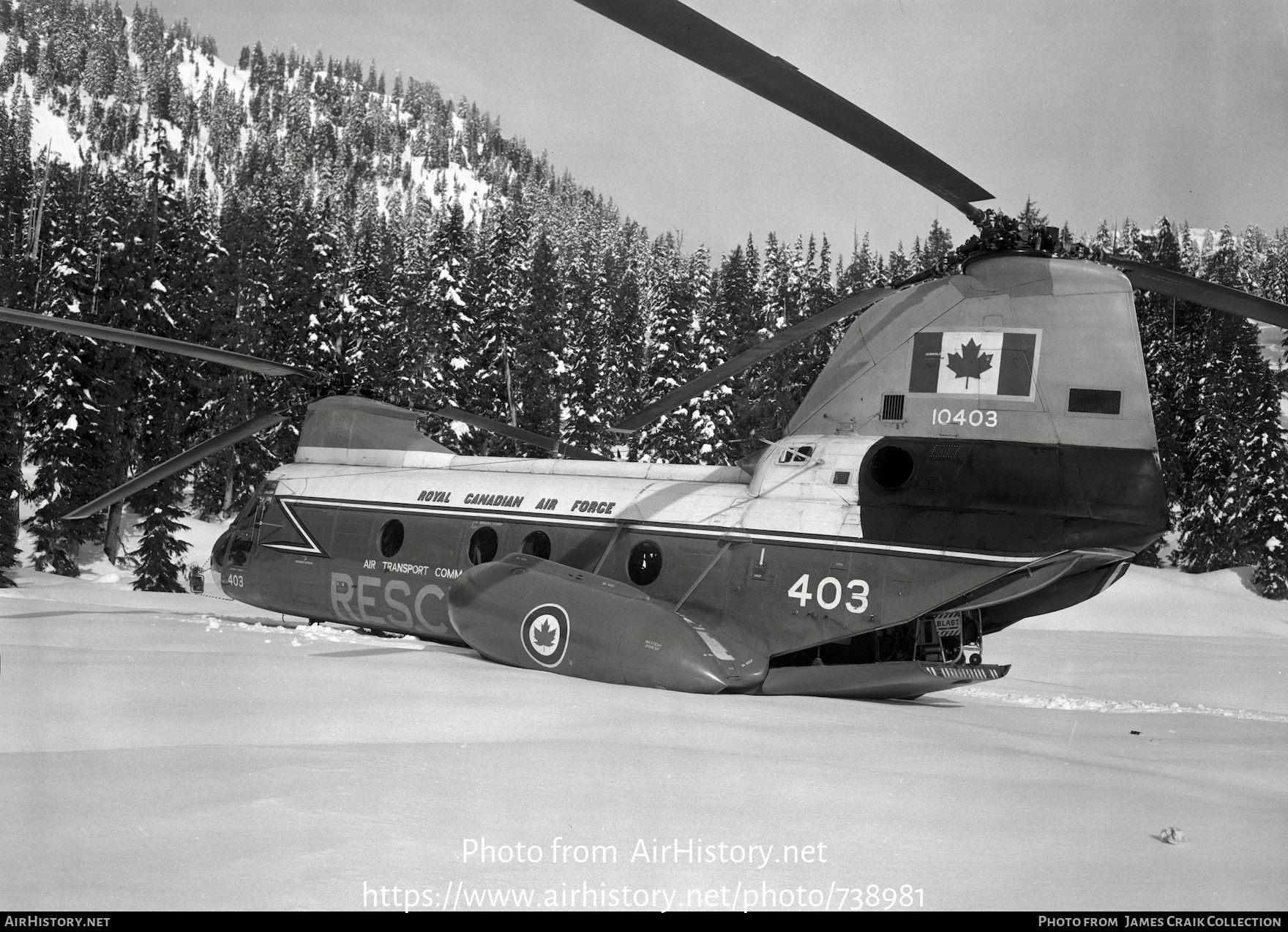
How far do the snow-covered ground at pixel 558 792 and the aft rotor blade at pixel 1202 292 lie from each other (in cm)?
336

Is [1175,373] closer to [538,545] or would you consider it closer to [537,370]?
[537,370]

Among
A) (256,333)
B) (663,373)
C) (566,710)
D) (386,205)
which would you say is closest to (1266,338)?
(663,373)

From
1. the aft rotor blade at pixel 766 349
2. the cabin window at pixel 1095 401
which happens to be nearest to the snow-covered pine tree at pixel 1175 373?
the cabin window at pixel 1095 401

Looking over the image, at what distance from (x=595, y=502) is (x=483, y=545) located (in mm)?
1701

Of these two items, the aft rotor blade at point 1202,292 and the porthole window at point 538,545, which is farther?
the porthole window at point 538,545

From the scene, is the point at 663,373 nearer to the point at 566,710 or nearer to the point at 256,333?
the point at 256,333

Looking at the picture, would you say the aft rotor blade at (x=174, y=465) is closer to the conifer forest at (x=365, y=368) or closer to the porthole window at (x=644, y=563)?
the porthole window at (x=644, y=563)

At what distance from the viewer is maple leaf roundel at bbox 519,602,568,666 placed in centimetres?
1038

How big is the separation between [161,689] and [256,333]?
3733cm

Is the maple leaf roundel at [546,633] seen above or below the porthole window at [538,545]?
below

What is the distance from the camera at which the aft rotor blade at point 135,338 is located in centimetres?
1097

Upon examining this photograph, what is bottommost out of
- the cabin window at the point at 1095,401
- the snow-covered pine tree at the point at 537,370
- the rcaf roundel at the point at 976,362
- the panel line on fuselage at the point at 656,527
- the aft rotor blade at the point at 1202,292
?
the panel line on fuselage at the point at 656,527

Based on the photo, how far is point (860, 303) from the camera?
987 centimetres

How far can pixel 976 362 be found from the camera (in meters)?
9.99
